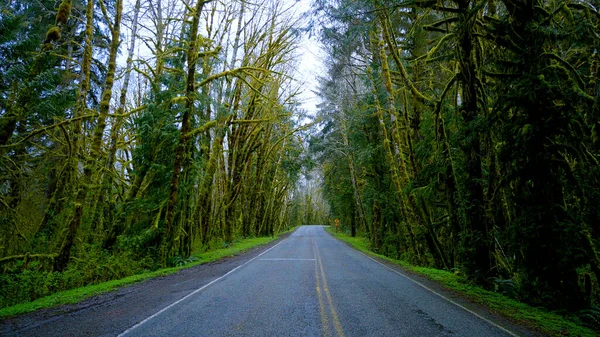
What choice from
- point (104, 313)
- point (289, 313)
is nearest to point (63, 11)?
point (104, 313)

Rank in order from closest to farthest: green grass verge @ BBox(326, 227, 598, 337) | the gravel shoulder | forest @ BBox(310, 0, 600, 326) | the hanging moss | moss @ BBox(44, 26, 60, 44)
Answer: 1. the gravel shoulder
2. green grass verge @ BBox(326, 227, 598, 337)
3. forest @ BBox(310, 0, 600, 326)
4. moss @ BBox(44, 26, 60, 44)
5. the hanging moss

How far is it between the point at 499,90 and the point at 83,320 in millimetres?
10039

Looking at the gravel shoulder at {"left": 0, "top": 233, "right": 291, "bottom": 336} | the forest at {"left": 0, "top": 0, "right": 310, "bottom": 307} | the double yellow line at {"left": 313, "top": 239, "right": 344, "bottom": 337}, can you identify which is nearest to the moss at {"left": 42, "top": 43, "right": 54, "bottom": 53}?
the forest at {"left": 0, "top": 0, "right": 310, "bottom": 307}

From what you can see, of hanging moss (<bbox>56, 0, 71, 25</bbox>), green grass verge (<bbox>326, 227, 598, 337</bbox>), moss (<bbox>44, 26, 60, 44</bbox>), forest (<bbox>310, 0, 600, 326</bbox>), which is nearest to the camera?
green grass verge (<bbox>326, 227, 598, 337</bbox>)

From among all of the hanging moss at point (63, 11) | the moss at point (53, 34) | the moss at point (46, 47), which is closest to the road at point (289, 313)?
the moss at point (46, 47)

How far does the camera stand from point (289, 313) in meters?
5.93

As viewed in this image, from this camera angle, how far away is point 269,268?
37.4ft

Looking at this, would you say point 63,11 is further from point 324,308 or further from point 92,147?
point 324,308

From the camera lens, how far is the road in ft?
16.5

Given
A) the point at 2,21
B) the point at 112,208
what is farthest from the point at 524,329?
the point at 112,208

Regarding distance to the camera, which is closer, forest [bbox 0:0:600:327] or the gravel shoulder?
the gravel shoulder

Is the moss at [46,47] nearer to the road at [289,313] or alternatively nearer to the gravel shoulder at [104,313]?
the gravel shoulder at [104,313]

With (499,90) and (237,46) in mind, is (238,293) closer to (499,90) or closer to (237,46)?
(499,90)

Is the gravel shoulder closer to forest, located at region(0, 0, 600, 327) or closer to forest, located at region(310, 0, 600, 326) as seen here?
forest, located at region(0, 0, 600, 327)
